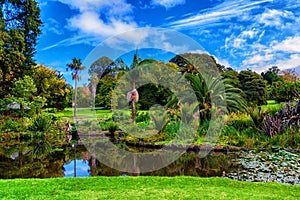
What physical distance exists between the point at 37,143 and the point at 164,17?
6615mm

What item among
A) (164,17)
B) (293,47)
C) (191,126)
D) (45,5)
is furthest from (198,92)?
(45,5)

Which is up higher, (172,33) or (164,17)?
(164,17)

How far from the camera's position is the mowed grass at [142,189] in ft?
10.4

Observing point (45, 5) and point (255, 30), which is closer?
point (255, 30)

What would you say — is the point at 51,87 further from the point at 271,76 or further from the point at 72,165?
the point at 271,76

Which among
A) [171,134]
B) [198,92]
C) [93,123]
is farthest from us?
[93,123]

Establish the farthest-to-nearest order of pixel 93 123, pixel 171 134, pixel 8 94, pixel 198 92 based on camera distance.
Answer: pixel 8 94 < pixel 93 123 < pixel 198 92 < pixel 171 134

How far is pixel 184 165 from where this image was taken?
5.80 meters

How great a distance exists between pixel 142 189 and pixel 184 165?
2.52m

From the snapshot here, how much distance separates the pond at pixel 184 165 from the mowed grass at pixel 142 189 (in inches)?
40.1

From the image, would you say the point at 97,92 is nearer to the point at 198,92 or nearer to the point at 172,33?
the point at 198,92

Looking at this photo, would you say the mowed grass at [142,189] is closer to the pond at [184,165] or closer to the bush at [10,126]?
the pond at [184,165]

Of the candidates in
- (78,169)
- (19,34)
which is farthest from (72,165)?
(19,34)

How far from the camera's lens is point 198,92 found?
9398 millimetres
